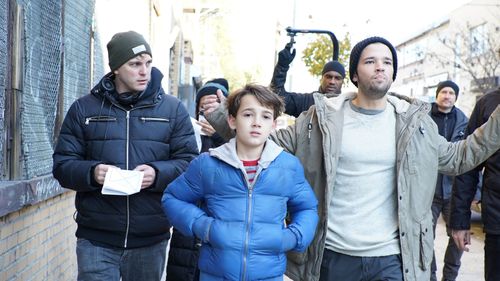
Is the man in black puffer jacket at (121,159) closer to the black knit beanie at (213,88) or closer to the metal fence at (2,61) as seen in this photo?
the metal fence at (2,61)

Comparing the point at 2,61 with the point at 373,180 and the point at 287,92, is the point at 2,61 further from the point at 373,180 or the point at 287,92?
the point at 373,180

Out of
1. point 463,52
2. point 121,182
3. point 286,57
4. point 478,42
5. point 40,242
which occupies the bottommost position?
point 40,242

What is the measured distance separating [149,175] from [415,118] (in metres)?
1.55

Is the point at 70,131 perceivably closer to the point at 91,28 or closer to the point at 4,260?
the point at 4,260

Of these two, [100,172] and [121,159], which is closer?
[100,172]

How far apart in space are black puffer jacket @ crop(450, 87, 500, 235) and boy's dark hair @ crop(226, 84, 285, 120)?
5.21 feet

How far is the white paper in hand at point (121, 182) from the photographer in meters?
3.20

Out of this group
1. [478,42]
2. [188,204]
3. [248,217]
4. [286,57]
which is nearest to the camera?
[248,217]

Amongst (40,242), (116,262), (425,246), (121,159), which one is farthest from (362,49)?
(40,242)

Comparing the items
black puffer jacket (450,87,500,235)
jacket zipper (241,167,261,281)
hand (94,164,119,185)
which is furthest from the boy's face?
black puffer jacket (450,87,500,235)

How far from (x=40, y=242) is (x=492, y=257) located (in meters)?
3.46

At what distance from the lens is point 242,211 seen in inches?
114

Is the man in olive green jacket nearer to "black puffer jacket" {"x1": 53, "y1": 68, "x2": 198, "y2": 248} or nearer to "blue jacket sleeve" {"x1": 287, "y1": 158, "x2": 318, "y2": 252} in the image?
"blue jacket sleeve" {"x1": 287, "y1": 158, "x2": 318, "y2": 252}

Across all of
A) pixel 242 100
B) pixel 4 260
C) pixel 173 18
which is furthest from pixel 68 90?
pixel 173 18
